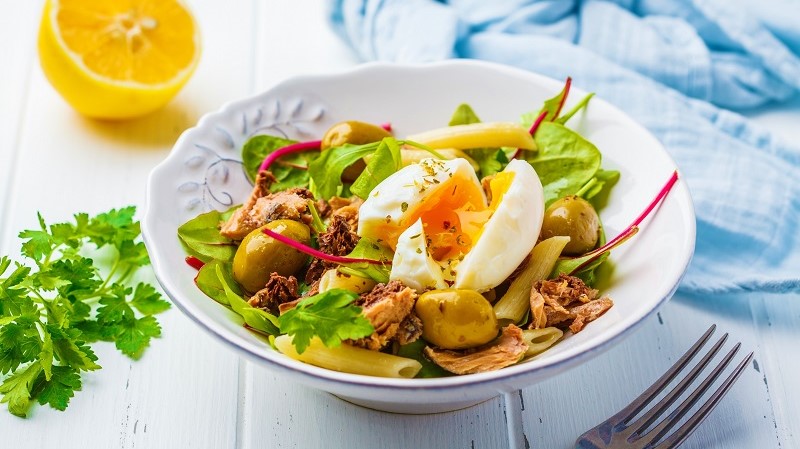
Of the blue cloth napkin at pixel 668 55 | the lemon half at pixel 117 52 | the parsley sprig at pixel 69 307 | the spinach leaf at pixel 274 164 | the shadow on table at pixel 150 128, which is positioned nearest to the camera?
the parsley sprig at pixel 69 307

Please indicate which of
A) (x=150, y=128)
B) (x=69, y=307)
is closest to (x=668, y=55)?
(x=150, y=128)

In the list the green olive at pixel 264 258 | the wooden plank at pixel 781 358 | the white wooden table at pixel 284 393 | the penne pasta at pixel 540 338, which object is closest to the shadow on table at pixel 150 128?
the white wooden table at pixel 284 393

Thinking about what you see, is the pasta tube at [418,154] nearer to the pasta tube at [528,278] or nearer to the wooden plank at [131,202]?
the pasta tube at [528,278]

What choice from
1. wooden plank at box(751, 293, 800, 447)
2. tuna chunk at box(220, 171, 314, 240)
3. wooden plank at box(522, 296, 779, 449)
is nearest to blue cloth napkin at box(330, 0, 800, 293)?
wooden plank at box(751, 293, 800, 447)

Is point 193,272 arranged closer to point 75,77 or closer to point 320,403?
point 320,403

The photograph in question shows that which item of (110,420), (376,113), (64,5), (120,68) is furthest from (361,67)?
(110,420)

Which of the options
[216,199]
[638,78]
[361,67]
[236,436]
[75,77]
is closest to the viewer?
[236,436]

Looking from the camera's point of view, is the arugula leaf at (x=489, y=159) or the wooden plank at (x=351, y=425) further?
the arugula leaf at (x=489, y=159)
